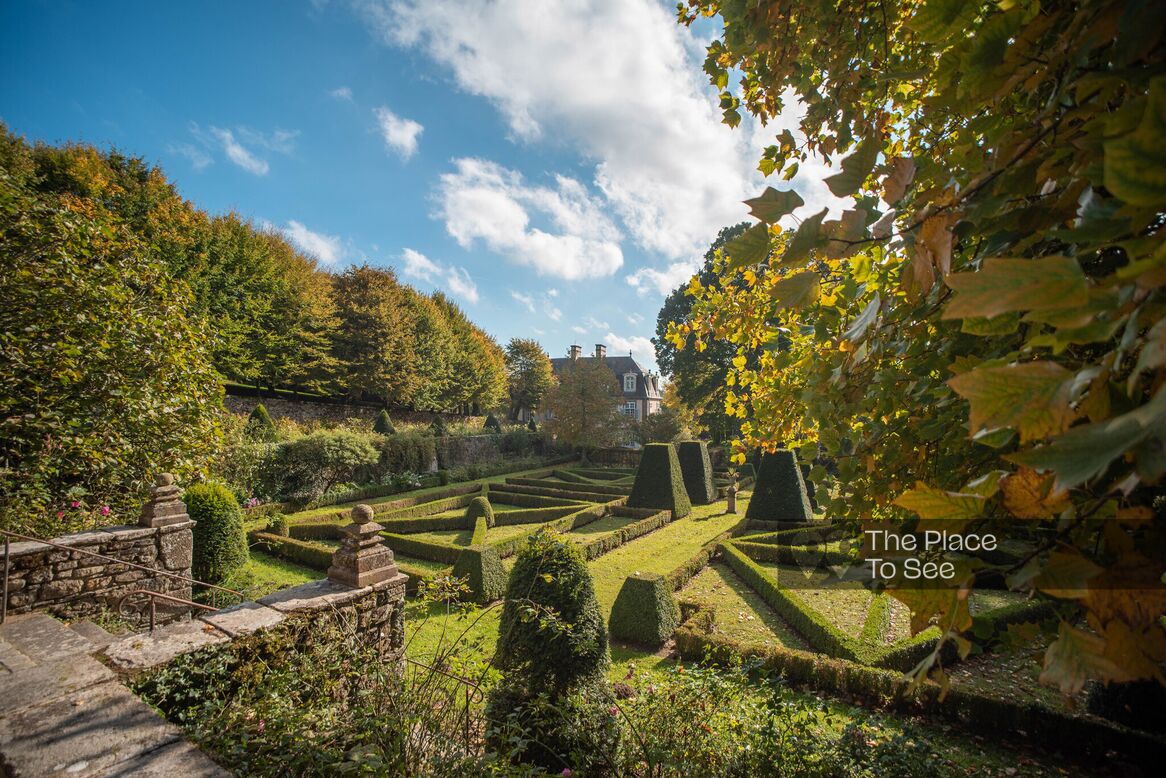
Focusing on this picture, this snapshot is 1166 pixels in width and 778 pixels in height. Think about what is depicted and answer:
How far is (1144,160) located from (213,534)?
1141cm

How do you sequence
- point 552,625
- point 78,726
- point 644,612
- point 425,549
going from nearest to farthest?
point 78,726, point 552,625, point 644,612, point 425,549

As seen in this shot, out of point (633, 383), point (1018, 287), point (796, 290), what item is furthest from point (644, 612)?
point (633, 383)

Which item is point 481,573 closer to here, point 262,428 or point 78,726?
point 78,726

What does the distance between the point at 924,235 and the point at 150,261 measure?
11.0 m

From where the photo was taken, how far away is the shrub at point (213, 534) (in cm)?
883

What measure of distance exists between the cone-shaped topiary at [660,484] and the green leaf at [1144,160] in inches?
633

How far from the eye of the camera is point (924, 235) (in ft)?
3.17

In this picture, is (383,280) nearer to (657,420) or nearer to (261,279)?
(261,279)

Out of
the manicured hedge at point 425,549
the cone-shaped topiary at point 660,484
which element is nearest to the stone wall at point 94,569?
the manicured hedge at point 425,549

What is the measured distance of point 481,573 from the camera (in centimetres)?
916

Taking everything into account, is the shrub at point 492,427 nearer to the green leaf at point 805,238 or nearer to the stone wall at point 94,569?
the stone wall at point 94,569

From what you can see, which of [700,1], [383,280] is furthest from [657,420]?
[700,1]

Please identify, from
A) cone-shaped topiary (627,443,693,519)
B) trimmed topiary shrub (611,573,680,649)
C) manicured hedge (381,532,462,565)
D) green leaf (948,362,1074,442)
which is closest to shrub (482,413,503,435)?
cone-shaped topiary (627,443,693,519)

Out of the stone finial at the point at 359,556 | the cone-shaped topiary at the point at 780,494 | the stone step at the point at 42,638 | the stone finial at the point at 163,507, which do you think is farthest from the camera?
the cone-shaped topiary at the point at 780,494
